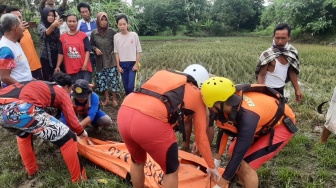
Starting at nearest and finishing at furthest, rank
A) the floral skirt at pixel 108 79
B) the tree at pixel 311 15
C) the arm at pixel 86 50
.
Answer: the arm at pixel 86 50 → the floral skirt at pixel 108 79 → the tree at pixel 311 15

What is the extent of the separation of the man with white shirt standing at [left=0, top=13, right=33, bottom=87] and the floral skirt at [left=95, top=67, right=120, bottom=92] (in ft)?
5.79

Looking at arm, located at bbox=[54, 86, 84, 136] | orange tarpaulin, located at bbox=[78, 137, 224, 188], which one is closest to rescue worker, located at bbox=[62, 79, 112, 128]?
orange tarpaulin, located at bbox=[78, 137, 224, 188]

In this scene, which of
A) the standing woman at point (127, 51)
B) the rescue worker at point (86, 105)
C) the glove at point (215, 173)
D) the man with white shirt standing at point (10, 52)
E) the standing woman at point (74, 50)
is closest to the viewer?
the glove at point (215, 173)

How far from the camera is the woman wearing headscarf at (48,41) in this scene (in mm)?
4281

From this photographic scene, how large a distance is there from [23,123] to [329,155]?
3.13m

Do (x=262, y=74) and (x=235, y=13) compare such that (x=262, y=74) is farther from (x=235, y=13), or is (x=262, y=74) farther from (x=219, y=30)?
(x=235, y=13)

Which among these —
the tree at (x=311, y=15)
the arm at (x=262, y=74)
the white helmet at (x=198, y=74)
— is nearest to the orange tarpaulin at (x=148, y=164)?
the white helmet at (x=198, y=74)

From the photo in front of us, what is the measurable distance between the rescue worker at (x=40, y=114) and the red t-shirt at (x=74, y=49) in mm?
1679

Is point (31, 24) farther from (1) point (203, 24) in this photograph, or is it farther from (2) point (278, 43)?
(1) point (203, 24)

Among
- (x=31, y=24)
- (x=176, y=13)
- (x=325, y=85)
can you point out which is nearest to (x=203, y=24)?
(x=176, y=13)

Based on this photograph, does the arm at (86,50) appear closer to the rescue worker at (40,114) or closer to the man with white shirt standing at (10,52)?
the man with white shirt standing at (10,52)

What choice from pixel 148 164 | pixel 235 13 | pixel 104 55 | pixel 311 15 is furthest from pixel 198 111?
pixel 235 13

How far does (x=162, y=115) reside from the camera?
197 cm

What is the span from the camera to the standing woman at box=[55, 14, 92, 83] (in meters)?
4.21
